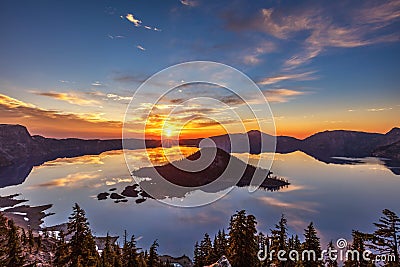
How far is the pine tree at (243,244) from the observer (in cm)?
2286

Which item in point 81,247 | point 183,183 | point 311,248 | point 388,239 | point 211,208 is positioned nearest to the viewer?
point 388,239

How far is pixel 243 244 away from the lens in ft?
76.2

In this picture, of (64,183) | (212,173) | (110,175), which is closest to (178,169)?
(212,173)

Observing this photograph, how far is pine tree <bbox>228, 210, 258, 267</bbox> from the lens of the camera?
2286cm

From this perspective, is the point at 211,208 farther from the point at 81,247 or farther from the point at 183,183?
the point at 81,247

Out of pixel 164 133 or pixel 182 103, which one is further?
pixel 164 133

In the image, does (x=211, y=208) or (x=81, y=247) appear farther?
(x=211, y=208)

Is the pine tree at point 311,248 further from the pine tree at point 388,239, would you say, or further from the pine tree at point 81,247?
the pine tree at point 81,247

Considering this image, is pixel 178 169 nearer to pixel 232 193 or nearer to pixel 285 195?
Answer: pixel 232 193

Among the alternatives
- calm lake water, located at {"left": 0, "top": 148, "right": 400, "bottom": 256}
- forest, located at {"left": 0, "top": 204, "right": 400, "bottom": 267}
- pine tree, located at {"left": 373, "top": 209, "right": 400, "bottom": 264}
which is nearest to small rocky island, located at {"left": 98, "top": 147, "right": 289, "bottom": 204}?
calm lake water, located at {"left": 0, "top": 148, "right": 400, "bottom": 256}

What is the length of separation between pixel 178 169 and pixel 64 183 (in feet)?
257

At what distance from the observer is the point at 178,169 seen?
7480 inches

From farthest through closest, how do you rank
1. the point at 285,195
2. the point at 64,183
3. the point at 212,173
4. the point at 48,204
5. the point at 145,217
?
the point at 212,173 < the point at 64,183 < the point at 285,195 < the point at 48,204 < the point at 145,217

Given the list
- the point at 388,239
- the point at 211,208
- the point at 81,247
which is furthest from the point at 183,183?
the point at 388,239
